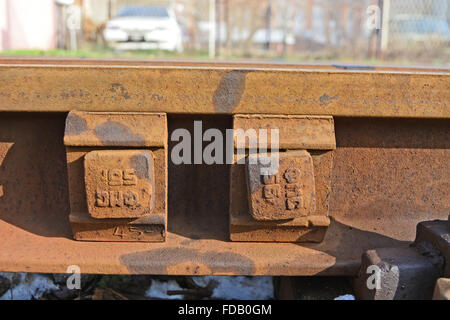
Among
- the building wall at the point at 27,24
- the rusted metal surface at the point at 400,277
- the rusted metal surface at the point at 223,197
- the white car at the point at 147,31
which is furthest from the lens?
the white car at the point at 147,31

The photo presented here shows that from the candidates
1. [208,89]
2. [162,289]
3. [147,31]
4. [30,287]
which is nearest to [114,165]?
[208,89]

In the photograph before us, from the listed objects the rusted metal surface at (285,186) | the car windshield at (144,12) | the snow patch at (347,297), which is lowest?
the snow patch at (347,297)

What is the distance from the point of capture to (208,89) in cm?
159

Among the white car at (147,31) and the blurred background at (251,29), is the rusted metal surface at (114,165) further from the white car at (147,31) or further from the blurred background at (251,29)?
the white car at (147,31)

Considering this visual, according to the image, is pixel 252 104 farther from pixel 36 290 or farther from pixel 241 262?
pixel 36 290

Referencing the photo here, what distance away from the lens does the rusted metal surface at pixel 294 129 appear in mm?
1593

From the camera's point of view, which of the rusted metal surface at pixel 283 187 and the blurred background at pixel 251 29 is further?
the blurred background at pixel 251 29

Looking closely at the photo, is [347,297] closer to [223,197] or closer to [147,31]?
[223,197]

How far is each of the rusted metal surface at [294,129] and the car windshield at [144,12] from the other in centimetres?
1053

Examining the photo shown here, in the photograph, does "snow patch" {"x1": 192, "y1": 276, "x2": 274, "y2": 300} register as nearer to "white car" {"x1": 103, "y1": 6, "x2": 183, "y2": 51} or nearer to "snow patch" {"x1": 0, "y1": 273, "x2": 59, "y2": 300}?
"snow patch" {"x1": 0, "y1": 273, "x2": 59, "y2": 300}

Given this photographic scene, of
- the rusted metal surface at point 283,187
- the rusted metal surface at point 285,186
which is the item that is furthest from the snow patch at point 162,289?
the rusted metal surface at point 283,187

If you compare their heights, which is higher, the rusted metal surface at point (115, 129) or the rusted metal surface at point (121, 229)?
the rusted metal surface at point (115, 129)

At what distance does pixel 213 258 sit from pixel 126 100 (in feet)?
2.05

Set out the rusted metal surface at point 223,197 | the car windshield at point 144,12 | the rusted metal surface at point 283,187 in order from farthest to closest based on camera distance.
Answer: the car windshield at point 144,12, the rusted metal surface at point 223,197, the rusted metal surface at point 283,187
